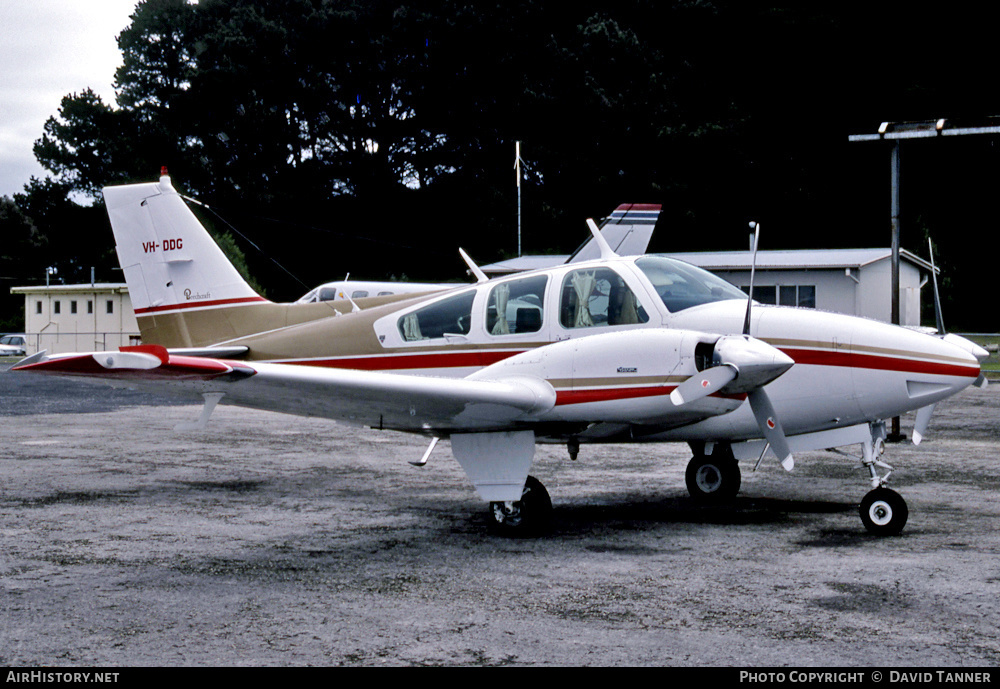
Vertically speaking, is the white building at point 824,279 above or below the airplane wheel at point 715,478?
above

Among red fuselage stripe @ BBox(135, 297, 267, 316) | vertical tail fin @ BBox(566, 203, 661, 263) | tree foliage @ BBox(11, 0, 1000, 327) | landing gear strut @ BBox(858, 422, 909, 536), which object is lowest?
landing gear strut @ BBox(858, 422, 909, 536)

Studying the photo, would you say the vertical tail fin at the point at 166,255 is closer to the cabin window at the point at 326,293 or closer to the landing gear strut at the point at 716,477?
the landing gear strut at the point at 716,477

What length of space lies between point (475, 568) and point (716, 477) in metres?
3.72

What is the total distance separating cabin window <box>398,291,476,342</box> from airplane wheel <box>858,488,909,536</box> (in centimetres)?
387

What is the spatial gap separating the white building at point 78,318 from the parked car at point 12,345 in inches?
22.6

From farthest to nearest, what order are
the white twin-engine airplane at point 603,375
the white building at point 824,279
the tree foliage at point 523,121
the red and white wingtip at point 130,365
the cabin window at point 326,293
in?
the tree foliage at point 523,121
the white building at point 824,279
the cabin window at point 326,293
the white twin-engine airplane at point 603,375
the red and white wingtip at point 130,365

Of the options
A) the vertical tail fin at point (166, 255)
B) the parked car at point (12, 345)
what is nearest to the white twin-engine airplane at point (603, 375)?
the vertical tail fin at point (166, 255)

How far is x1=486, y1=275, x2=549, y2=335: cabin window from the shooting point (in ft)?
29.0

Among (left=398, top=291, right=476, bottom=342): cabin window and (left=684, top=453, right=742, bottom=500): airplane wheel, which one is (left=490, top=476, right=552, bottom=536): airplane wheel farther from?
(left=684, top=453, right=742, bottom=500): airplane wheel

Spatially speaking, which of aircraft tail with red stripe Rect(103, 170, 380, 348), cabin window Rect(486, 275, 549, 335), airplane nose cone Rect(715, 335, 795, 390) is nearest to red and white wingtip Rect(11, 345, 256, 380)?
cabin window Rect(486, 275, 549, 335)

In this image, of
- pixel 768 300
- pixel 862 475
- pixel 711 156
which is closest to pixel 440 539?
pixel 862 475

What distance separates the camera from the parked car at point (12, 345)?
48406 millimetres

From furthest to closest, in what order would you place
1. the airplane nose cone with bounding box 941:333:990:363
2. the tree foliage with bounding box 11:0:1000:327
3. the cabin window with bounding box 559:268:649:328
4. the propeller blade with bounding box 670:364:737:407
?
the tree foliage with bounding box 11:0:1000:327, the cabin window with bounding box 559:268:649:328, the airplane nose cone with bounding box 941:333:990:363, the propeller blade with bounding box 670:364:737:407

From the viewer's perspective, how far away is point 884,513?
25.6ft
